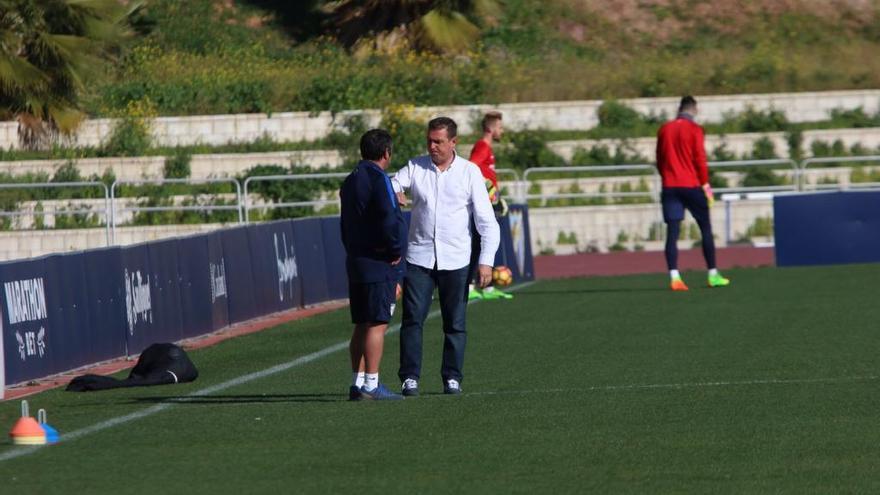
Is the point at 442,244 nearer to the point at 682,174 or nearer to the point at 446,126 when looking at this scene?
the point at 446,126

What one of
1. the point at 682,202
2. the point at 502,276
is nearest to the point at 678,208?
the point at 682,202

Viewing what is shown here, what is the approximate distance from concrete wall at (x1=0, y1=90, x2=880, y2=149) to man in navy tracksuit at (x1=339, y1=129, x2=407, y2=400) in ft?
94.7

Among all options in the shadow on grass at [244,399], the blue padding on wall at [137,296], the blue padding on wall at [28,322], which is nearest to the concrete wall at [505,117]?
the blue padding on wall at [137,296]

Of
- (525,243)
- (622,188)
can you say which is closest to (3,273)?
(525,243)

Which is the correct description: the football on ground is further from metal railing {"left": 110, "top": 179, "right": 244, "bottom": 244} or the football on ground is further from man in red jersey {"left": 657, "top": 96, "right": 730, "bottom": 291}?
metal railing {"left": 110, "top": 179, "right": 244, "bottom": 244}

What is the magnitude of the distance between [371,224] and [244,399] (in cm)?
154

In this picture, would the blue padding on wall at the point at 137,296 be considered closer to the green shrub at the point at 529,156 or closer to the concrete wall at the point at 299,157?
the concrete wall at the point at 299,157

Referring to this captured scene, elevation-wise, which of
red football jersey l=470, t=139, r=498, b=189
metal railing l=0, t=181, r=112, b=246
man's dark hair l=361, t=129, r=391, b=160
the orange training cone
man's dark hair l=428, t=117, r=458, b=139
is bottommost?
the orange training cone

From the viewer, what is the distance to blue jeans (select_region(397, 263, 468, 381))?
11828mm

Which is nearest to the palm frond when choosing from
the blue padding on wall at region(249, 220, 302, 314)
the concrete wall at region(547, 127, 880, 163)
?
the concrete wall at region(547, 127, 880, 163)

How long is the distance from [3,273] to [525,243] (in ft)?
45.8

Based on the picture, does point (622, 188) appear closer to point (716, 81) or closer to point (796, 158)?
point (796, 158)

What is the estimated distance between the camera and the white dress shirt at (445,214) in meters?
11.9

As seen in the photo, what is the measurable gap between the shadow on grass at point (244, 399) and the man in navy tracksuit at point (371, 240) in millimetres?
566
